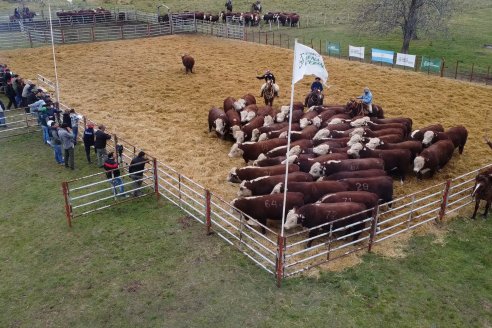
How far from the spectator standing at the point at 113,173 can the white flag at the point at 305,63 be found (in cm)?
498

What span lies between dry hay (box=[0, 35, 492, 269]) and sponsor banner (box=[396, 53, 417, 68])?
98cm

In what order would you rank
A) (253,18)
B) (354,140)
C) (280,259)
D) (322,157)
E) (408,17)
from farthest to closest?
(253,18) → (408,17) → (354,140) → (322,157) → (280,259)

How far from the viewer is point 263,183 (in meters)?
10.6

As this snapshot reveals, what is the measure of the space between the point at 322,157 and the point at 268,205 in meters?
2.79

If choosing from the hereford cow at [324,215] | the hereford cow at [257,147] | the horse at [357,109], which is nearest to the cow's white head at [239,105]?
the hereford cow at [257,147]

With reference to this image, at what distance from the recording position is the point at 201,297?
309 inches

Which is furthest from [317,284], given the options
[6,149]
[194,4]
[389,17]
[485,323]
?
[194,4]

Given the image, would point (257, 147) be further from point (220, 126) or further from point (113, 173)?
point (113, 173)

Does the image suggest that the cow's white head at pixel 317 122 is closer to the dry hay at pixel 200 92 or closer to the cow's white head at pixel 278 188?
the dry hay at pixel 200 92

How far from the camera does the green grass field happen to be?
24.3 feet

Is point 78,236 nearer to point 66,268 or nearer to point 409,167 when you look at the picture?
point 66,268

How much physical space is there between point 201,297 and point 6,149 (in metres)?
9.60

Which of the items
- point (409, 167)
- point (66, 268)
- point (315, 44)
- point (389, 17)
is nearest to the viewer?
point (66, 268)

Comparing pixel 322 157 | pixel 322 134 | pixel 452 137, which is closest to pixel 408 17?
pixel 452 137
